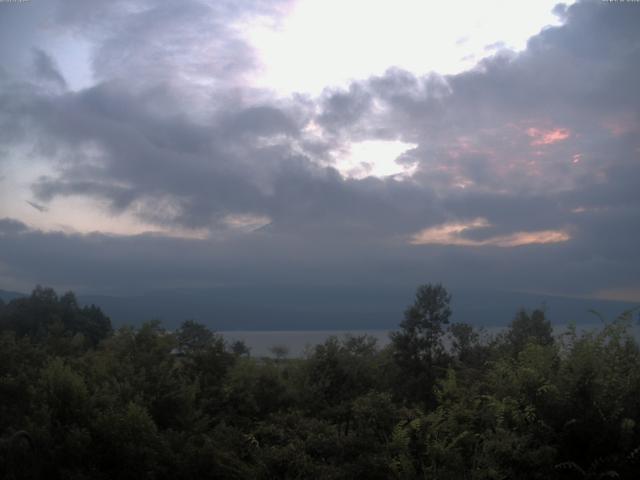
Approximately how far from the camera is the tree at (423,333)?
3166 centimetres

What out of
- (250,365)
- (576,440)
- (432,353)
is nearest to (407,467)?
(576,440)

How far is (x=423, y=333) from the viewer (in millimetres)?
32812

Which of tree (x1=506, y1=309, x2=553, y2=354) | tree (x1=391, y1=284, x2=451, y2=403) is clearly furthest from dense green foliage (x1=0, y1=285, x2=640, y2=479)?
tree (x1=391, y1=284, x2=451, y2=403)

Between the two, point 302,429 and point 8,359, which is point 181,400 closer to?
point 302,429

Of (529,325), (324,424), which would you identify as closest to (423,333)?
(529,325)

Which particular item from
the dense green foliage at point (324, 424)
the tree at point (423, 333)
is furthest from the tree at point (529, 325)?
the dense green foliage at point (324, 424)

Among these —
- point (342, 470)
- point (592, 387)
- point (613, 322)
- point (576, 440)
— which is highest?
point (613, 322)

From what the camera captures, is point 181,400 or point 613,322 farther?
point 181,400

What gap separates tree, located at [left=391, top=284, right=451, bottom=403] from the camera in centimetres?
3166

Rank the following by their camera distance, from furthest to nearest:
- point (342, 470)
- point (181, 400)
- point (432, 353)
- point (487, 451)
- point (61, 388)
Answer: point (432, 353) < point (181, 400) < point (61, 388) < point (342, 470) < point (487, 451)

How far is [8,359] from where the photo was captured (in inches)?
408

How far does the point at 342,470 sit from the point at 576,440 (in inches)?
119

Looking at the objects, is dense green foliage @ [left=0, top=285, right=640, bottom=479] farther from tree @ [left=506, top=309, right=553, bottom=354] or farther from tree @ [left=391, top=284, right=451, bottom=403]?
tree @ [left=391, top=284, right=451, bottom=403]

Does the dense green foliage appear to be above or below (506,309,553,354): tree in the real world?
below
